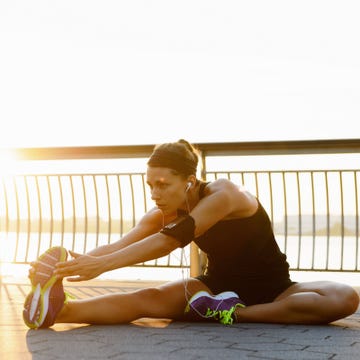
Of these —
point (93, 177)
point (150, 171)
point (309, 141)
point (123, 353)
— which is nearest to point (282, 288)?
point (150, 171)

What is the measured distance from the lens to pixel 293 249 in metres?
13.7

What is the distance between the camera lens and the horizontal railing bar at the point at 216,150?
259 inches

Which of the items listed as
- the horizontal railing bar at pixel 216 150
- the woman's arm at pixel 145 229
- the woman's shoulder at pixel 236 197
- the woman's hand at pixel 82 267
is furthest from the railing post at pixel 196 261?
the woman's hand at pixel 82 267

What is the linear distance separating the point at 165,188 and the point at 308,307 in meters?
1.10

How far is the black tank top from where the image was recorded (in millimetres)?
4480

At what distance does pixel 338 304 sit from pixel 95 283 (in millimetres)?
3325

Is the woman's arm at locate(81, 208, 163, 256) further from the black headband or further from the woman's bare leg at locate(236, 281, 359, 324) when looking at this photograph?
the woman's bare leg at locate(236, 281, 359, 324)

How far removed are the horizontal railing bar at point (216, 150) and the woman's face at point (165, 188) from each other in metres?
2.47

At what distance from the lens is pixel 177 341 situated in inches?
145

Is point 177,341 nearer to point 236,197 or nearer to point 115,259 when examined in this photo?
point 115,259

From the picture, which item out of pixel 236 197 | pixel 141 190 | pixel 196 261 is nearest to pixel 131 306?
pixel 236 197

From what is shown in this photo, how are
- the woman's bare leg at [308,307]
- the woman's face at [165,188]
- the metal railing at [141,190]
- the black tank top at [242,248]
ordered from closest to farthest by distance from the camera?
the woman's face at [165,188] < the woman's bare leg at [308,307] < the black tank top at [242,248] < the metal railing at [141,190]

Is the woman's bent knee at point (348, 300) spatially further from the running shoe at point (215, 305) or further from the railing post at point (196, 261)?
the railing post at point (196, 261)

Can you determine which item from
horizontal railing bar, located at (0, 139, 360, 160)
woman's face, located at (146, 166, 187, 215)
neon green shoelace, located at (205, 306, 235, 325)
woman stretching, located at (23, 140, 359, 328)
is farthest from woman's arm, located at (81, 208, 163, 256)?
horizontal railing bar, located at (0, 139, 360, 160)
